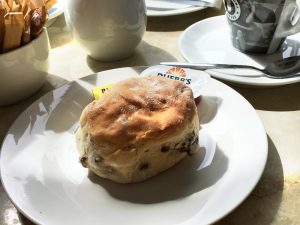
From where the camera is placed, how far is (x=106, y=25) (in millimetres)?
722

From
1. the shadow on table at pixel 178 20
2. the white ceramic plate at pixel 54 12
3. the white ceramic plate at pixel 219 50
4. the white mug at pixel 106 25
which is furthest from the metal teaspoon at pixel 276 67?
the white ceramic plate at pixel 54 12

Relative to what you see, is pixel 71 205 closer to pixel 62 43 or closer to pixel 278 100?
pixel 278 100

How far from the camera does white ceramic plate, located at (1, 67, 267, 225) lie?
457 mm

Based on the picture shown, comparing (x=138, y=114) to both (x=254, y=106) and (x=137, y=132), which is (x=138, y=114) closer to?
(x=137, y=132)

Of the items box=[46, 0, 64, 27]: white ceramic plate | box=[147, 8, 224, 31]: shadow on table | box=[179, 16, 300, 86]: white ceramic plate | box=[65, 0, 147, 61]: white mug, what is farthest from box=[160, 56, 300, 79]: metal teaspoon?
box=[46, 0, 64, 27]: white ceramic plate

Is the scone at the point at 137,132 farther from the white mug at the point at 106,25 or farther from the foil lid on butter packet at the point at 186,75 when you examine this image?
the white mug at the point at 106,25

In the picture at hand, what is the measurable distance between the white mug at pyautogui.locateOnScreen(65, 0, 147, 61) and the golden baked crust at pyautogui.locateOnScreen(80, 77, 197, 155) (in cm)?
20

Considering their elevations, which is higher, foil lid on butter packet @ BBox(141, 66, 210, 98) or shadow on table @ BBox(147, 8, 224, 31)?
foil lid on butter packet @ BBox(141, 66, 210, 98)

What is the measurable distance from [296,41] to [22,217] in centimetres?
59

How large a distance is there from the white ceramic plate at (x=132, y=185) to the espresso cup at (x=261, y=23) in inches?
6.6

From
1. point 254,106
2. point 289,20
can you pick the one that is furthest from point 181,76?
point 289,20

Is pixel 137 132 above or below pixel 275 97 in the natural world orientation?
above

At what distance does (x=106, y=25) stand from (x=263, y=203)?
41 centimetres

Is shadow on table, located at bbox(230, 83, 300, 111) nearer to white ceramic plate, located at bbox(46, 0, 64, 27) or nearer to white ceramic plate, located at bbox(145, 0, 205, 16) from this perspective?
white ceramic plate, located at bbox(145, 0, 205, 16)
